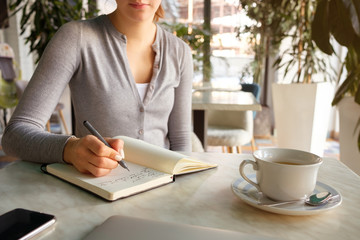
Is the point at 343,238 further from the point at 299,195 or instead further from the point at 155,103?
the point at 155,103

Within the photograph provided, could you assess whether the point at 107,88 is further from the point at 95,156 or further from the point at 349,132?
the point at 349,132

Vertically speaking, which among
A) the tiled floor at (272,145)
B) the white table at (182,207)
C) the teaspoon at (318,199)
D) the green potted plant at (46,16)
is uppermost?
the green potted plant at (46,16)

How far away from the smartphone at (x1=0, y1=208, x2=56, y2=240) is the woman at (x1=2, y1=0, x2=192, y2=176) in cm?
33

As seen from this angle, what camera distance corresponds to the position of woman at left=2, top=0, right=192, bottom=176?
0.83 meters

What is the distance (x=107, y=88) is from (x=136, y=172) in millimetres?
457

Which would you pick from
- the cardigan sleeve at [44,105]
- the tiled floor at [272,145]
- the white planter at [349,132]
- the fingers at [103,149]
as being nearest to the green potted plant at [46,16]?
the cardigan sleeve at [44,105]

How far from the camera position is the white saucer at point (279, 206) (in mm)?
454

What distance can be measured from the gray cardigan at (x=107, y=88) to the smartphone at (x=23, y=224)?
36 centimetres

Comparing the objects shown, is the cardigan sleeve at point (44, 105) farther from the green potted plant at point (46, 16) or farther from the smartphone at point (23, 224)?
the green potted plant at point (46, 16)

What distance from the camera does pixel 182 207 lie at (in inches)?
19.3

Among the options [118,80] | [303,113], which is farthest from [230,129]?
[118,80]

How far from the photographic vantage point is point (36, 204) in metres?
0.49

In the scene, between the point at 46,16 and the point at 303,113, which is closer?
the point at 303,113

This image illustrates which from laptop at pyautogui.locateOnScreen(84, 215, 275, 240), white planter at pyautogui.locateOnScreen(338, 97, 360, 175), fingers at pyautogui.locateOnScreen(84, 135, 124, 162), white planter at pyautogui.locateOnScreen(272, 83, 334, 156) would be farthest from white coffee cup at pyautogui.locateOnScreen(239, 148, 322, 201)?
white planter at pyautogui.locateOnScreen(272, 83, 334, 156)
